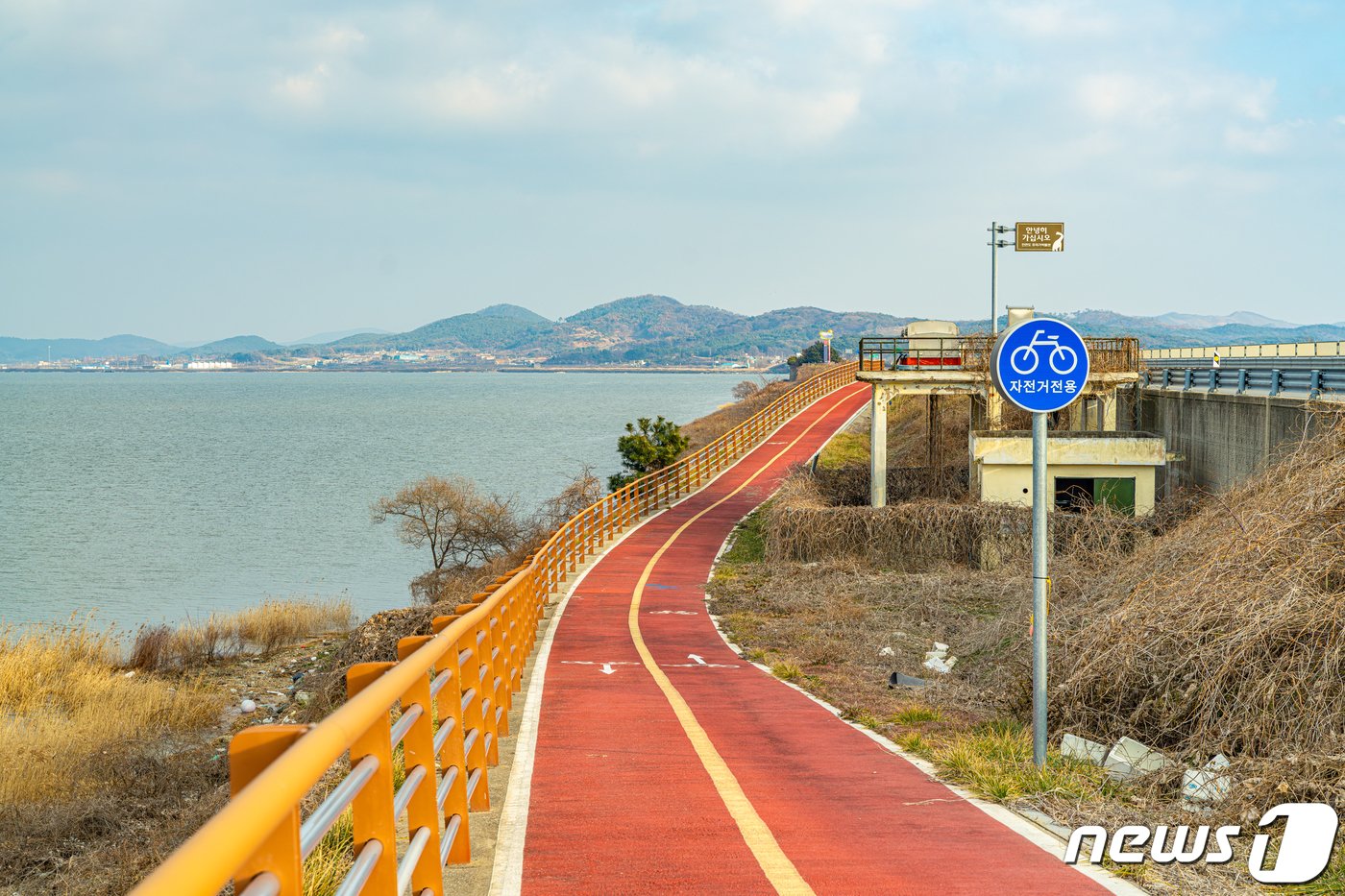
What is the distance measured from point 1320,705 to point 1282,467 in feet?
14.5

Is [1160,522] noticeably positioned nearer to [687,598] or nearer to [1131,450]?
[1131,450]

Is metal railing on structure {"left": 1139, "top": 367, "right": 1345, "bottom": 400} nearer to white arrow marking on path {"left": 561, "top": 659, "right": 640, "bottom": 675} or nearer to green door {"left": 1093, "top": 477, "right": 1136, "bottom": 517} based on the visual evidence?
green door {"left": 1093, "top": 477, "right": 1136, "bottom": 517}

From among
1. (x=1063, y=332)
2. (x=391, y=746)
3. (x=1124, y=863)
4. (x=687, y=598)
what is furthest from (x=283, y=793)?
(x=687, y=598)

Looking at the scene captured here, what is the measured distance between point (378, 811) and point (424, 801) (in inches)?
45.6

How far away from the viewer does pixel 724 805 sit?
7758mm

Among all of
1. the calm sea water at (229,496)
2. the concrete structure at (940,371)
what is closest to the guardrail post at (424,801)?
the concrete structure at (940,371)

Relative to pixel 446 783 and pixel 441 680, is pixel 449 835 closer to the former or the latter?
pixel 446 783

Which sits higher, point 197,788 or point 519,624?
point 519,624

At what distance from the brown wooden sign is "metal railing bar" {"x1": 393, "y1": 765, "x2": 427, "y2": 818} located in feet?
83.2

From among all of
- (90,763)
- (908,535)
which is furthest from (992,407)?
(90,763)

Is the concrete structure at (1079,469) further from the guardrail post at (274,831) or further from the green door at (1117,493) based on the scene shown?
the guardrail post at (274,831)

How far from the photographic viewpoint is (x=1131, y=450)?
27797 mm

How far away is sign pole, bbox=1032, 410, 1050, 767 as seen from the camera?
8516mm

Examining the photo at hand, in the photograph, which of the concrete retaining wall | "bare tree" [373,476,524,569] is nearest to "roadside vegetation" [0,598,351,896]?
"bare tree" [373,476,524,569]
